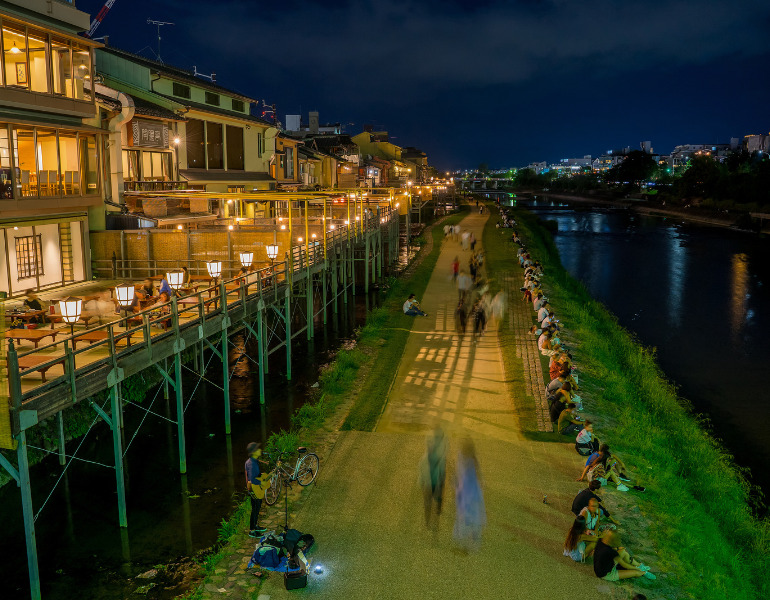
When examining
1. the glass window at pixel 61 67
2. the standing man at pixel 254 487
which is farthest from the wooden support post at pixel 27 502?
the glass window at pixel 61 67

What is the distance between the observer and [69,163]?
23.1 meters

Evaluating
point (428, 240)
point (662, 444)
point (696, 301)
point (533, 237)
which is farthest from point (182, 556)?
point (533, 237)

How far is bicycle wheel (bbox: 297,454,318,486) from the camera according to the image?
13320 mm

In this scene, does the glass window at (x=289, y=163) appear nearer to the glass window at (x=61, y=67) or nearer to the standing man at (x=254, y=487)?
the glass window at (x=61, y=67)

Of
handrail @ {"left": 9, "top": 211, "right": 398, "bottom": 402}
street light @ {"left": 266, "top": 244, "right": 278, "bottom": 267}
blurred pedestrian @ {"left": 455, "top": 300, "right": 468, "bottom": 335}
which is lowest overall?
blurred pedestrian @ {"left": 455, "top": 300, "right": 468, "bottom": 335}

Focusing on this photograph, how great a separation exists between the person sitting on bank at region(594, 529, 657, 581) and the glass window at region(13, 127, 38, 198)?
63.7 feet

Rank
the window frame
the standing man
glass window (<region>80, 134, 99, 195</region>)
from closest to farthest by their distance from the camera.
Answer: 1. the standing man
2. the window frame
3. glass window (<region>80, 134, 99, 195</region>)

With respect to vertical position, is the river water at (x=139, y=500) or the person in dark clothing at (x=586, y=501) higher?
the person in dark clothing at (x=586, y=501)

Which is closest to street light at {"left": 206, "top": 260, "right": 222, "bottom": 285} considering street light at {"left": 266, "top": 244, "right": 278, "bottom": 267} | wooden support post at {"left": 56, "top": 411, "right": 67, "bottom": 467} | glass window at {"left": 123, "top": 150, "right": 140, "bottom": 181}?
street light at {"left": 266, "top": 244, "right": 278, "bottom": 267}

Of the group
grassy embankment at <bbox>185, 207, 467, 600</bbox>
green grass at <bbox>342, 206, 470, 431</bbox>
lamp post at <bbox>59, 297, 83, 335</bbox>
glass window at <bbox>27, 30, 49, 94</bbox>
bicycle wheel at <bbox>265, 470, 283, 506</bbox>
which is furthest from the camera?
glass window at <bbox>27, 30, 49, 94</bbox>

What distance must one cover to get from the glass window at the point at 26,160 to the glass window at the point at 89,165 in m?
2.16

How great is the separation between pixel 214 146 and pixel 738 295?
115 ft

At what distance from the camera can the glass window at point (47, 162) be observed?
2164 centimetres

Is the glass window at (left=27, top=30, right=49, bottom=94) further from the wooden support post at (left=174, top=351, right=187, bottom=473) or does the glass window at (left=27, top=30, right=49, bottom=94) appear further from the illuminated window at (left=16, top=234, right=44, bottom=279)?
the wooden support post at (left=174, top=351, right=187, bottom=473)
